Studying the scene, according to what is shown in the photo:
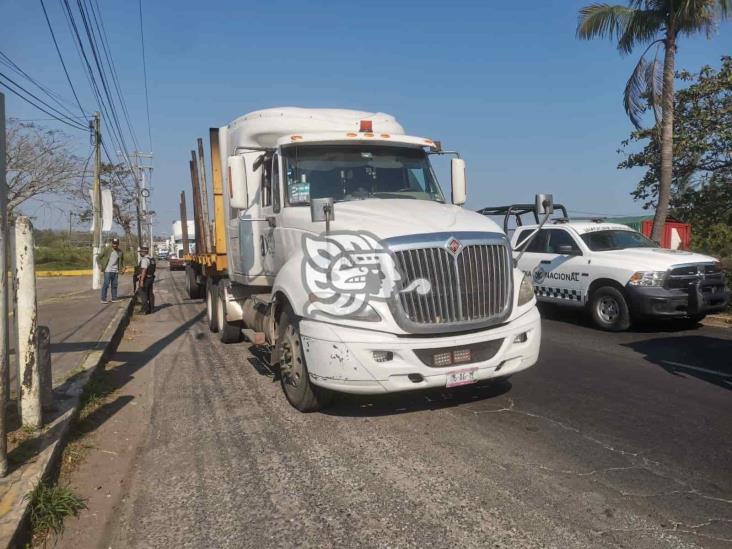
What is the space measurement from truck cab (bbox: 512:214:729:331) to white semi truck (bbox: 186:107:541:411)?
310cm

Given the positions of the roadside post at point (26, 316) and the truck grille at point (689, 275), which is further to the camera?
the truck grille at point (689, 275)

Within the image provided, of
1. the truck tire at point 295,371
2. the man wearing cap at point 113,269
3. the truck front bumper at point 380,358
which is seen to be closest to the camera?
the truck front bumper at point 380,358

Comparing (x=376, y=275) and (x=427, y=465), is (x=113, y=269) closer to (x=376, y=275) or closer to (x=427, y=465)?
(x=376, y=275)

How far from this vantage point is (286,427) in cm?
505

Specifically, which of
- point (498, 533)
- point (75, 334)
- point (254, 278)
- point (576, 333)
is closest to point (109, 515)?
point (498, 533)

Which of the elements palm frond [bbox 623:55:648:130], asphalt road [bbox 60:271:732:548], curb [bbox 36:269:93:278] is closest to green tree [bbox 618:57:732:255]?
palm frond [bbox 623:55:648:130]

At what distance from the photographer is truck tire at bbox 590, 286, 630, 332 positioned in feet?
30.6

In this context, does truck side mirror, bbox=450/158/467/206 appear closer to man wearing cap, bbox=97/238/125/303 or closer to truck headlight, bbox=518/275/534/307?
truck headlight, bbox=518/275/534/307

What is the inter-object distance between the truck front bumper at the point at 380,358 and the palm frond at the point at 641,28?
12.8 metres

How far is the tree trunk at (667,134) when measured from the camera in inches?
549

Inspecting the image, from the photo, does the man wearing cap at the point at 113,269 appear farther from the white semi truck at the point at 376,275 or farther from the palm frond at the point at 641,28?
the palm frond at the point at 641,28

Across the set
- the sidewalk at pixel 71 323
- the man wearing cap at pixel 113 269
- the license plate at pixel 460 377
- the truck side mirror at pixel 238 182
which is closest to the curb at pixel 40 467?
the sidewalk at pixel 71 323

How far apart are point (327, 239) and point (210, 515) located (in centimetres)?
242

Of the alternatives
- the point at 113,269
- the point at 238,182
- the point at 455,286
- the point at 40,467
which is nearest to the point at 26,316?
the point at 40,467
